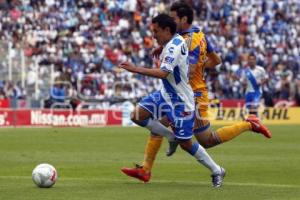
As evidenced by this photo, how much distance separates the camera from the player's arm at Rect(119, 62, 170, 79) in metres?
11.2

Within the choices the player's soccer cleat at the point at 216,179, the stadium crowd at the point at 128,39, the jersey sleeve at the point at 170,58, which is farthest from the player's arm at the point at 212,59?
the stadium crowd at the point at 128,39

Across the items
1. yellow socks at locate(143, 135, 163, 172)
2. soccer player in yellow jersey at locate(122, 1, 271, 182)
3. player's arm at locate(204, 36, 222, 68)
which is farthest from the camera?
player's arm at locate(204, 36, 222, 68)

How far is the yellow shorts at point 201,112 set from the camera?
41.0 ft

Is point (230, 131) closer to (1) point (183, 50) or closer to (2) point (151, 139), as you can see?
(2) point (151, 139)

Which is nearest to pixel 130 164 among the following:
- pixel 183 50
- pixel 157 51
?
pixel 157 51

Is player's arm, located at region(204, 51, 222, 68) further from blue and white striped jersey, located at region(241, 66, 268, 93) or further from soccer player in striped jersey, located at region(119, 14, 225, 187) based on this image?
blue and white striped jersey, located at region(241, 66, 268, 93)

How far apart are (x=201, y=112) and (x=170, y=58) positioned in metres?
1.38

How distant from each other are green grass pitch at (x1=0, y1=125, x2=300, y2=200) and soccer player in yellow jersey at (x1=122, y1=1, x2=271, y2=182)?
326 millimetres

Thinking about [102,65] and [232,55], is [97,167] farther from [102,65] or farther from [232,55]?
[232,55]

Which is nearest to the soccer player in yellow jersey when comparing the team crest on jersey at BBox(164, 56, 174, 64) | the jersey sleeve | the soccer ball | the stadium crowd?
the jersey sleeve

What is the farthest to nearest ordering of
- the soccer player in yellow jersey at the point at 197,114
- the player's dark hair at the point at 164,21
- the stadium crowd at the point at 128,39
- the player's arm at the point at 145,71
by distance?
the stadium crowd at the point at 128,39 < the soccer player in yellow jersey at the point at 197,114 < the player's dark hair at the point at 164,21 < the player's arm at the point at 145,71

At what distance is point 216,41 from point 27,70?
34.7ft

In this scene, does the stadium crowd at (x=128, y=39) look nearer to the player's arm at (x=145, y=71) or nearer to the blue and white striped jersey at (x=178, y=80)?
the blue and white striped jersey at (x=178, y=80)

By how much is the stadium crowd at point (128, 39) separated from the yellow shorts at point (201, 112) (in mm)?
23577
